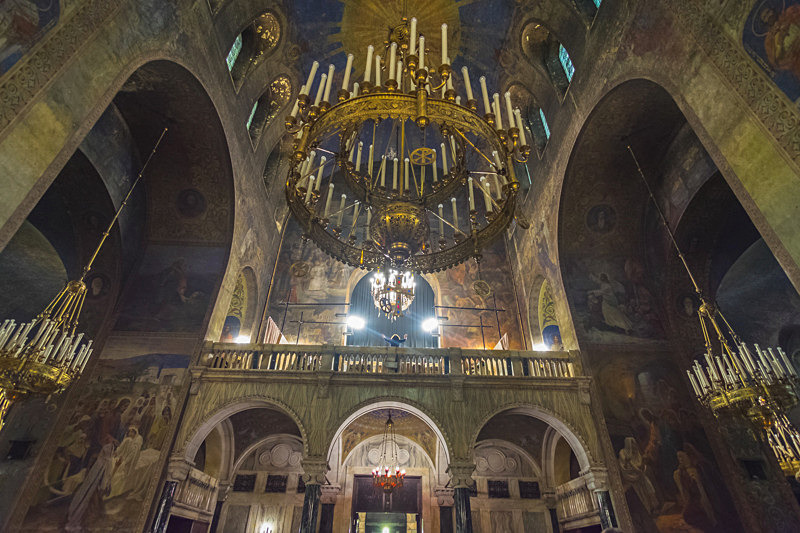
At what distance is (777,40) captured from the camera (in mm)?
4535

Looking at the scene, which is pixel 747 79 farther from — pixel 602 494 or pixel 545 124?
pixel 602 494

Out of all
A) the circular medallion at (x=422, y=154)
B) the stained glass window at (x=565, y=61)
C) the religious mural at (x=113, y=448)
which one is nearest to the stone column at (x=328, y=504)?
the religious mural at (x=113, y=448)

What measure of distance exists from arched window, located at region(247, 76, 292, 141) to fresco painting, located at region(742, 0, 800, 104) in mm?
10647

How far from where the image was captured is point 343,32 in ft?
38.5

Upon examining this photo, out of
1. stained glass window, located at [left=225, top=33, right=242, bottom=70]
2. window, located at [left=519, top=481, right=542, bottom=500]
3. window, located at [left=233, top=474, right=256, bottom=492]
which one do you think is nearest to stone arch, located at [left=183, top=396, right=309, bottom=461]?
window, located at [left=233, top=474, right=256, bottom=492]

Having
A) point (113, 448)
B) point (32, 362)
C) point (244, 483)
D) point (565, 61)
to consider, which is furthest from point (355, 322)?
point (565, 61)

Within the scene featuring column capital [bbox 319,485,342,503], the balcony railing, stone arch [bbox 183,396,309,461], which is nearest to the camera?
stone arch [bbox 183,396,309,461]

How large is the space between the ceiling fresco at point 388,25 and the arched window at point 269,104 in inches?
33.4

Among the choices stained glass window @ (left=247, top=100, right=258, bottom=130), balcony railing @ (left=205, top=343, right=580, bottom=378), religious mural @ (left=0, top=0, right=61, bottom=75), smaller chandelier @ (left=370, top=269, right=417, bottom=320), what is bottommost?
balcony railing @ (left=205, top=343, right=580, bottom=378)

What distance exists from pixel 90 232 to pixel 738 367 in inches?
507

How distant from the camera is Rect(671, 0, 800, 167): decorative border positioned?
429 cm

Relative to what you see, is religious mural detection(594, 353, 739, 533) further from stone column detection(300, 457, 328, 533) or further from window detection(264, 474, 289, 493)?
window detection(264, 474, 289, 493)

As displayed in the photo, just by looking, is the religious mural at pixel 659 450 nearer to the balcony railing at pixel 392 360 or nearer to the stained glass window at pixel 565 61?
the balcony railing at pixel 392 360

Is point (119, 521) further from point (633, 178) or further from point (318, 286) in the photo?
point (633, 178)
